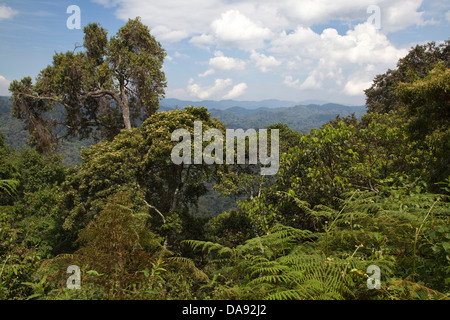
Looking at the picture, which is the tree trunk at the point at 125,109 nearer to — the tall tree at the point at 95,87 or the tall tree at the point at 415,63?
the tall tree at the point at 95,87

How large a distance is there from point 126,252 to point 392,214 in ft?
10.1

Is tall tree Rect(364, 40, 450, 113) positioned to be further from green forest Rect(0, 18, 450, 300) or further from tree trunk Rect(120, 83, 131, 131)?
tree trunk Rect(120, 83, 131, 131)

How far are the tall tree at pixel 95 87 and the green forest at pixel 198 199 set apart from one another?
3.4 inches

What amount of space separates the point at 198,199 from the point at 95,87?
9731mm

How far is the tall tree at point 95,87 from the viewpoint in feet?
52.3

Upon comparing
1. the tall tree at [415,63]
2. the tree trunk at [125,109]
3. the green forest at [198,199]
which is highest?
the tall tree at [415,63]

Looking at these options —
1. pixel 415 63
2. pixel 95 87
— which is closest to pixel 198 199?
pixel 95 87

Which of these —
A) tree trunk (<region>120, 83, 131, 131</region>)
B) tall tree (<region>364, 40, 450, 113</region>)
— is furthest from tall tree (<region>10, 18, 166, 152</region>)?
tall tree (<region>364, 40, 450, 113</region>)

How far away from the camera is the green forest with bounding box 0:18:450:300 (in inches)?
99.0

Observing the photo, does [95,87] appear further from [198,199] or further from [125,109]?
[198,199]

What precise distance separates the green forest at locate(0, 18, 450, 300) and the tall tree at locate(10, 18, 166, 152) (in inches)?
3.4

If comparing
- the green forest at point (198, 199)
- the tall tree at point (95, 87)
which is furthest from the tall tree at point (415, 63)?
the tall tree at point (95, 87)
